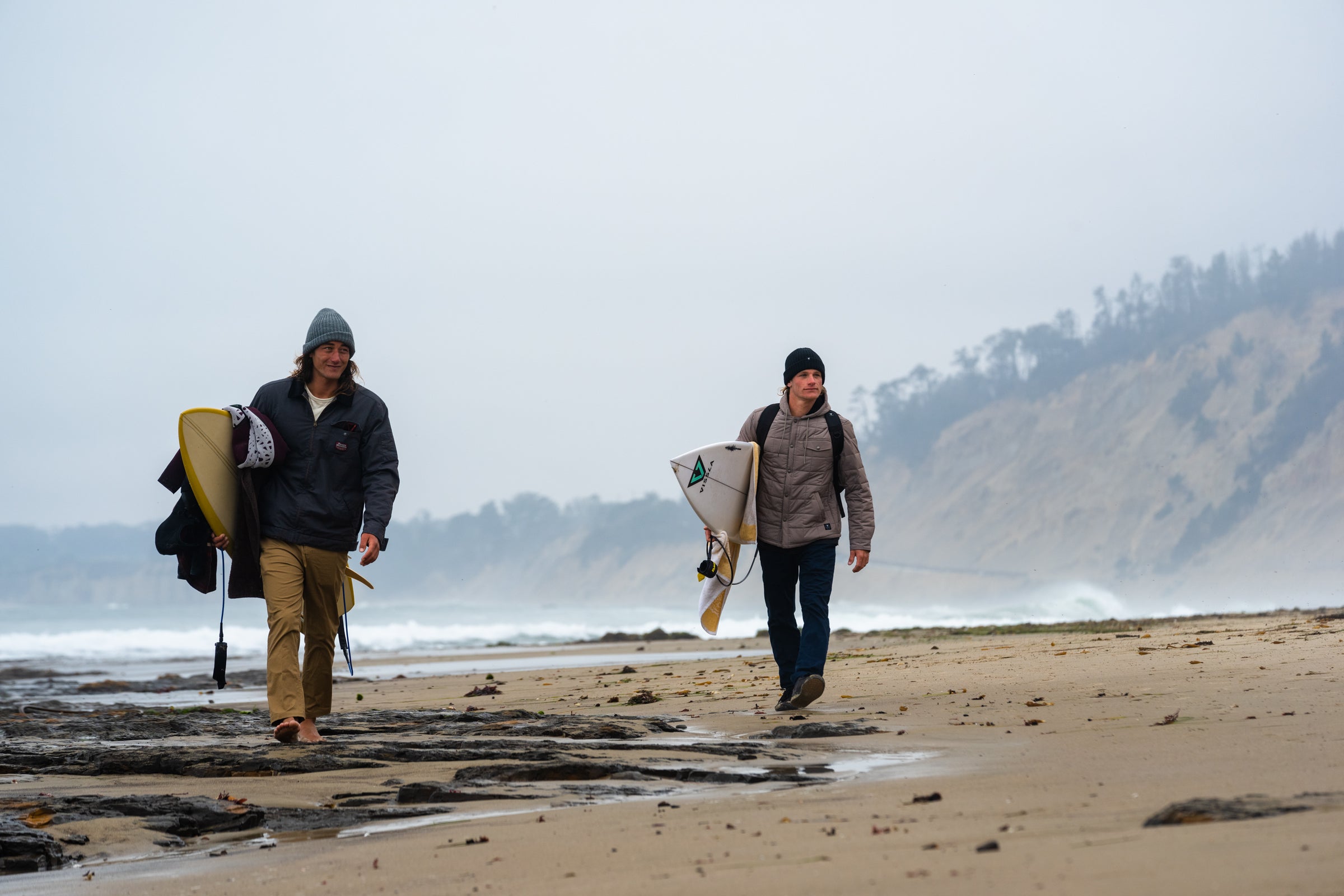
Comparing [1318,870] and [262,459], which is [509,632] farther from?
[1318,870]

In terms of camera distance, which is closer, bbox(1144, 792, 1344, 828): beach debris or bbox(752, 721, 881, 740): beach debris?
bbox(1144, 792, 1344, 828): beach debris

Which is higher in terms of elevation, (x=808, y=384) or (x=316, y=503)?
(x=808, y=384)

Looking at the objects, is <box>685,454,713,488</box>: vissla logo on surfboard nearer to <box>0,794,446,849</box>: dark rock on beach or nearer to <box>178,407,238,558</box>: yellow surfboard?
<box>178,407,238,558</box>: yellow surfboard

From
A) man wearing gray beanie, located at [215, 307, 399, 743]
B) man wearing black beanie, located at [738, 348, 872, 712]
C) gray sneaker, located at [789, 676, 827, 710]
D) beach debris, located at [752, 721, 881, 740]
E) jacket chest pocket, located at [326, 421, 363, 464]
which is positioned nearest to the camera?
beach debris, located at [752, 721, 881, 740]

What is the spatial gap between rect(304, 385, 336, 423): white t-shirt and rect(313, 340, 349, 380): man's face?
11 centimetres

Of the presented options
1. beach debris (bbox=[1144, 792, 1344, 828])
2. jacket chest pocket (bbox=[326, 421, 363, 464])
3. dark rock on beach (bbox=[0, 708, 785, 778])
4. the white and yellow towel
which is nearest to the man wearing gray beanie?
jacket chest pocket (bbox=[326, 421, 363, 464])

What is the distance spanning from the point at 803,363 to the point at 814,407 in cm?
27

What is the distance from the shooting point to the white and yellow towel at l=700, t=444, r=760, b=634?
260 inches

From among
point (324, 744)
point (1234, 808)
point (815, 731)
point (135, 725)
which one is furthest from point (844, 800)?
point (135, 725)

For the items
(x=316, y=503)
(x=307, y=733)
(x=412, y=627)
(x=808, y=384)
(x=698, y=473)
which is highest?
(x=808, y=384)

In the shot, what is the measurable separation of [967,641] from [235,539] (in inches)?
299

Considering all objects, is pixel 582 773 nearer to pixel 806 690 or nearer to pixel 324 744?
pixel 324 744

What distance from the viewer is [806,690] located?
6078mm

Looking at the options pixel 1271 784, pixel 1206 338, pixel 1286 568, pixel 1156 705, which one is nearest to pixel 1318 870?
pixel 1271 784
